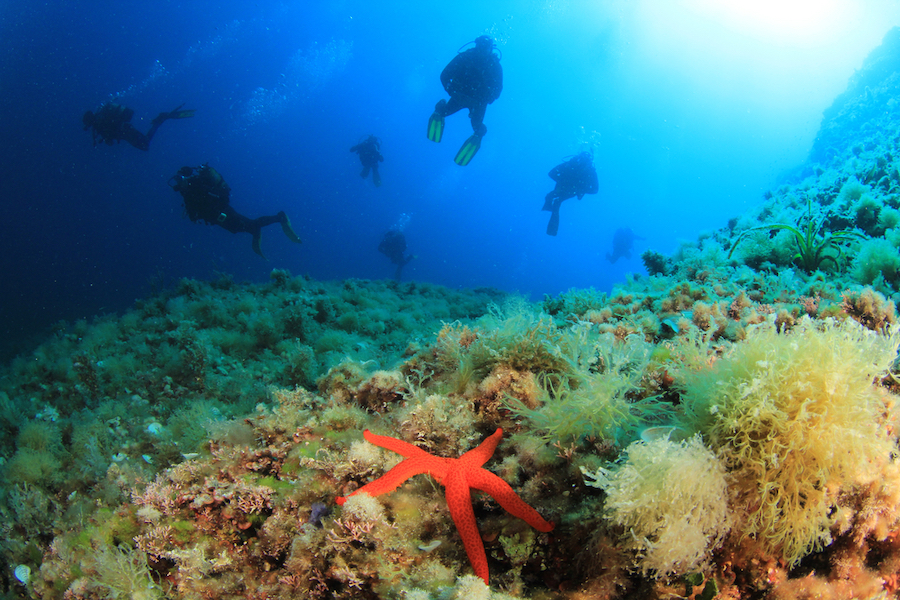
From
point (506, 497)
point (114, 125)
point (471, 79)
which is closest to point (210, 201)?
point (114, 125)

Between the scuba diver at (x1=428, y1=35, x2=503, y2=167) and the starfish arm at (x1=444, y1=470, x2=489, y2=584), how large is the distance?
16.3 m

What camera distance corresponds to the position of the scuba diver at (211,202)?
16.2 metres

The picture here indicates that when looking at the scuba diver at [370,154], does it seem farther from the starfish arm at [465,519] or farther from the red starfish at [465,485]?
the starfish arm at [465,519]

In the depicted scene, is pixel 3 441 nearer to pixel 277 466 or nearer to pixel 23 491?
pixel 23 491

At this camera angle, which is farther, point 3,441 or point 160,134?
point 160,134

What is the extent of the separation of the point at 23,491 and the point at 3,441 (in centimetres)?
255

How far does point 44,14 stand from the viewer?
68.3 meters

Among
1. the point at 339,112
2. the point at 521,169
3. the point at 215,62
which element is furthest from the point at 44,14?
the point at 521,169

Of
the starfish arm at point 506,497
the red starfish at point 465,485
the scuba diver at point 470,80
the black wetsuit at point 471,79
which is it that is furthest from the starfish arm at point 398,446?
the black wetsuit at point 471,79

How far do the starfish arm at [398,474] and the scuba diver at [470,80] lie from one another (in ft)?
53.0

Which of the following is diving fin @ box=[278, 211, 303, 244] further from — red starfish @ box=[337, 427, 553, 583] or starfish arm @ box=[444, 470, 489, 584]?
starfish arm @ box=[444, 470, 489, 584]

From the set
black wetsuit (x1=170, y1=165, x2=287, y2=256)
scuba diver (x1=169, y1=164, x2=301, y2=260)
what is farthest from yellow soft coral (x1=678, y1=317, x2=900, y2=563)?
black wetsuit (x1=170, y1=165, x2=287, y2=256)

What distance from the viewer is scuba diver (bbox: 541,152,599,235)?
23.2m

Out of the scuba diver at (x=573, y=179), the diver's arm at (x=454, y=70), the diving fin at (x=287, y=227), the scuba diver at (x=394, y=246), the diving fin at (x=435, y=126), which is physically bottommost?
the diving fin at (x=287, y=227)
